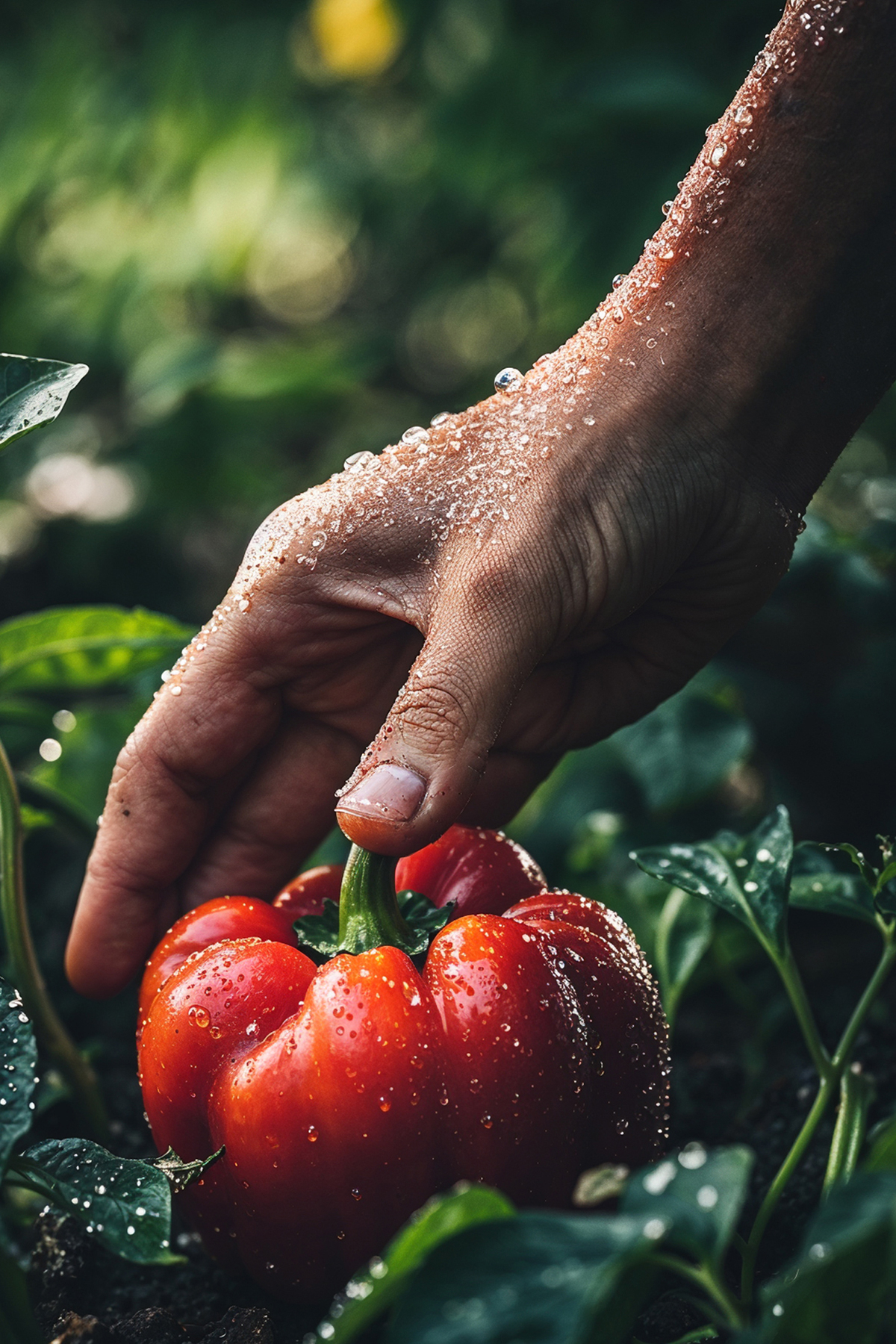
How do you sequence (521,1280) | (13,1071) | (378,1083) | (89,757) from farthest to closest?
(89,757) → (378,1083) → (13,1071) → (521,1280)

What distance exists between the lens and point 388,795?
2.81 ft

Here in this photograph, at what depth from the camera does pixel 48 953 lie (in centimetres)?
139

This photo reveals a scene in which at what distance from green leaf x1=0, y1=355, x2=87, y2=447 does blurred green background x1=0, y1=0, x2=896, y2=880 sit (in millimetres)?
671

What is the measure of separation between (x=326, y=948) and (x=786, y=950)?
0.40m

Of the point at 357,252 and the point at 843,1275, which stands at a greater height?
the point at 357,252

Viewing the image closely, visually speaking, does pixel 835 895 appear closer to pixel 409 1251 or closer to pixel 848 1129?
pixel 848 1129

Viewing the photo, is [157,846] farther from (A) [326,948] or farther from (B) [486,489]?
(B) [486,489]

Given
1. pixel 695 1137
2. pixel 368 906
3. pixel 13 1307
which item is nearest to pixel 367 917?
pixel 368 906

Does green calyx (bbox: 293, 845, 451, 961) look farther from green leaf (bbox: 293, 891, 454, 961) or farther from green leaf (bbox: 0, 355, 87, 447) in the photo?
green leaf (bbox: 0, 355, 87, 447)

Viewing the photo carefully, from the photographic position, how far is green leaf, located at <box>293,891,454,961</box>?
3.10ft

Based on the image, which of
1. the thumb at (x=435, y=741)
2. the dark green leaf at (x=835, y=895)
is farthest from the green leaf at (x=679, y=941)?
the thumb at (x=435, y=741)

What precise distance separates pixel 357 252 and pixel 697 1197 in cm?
446

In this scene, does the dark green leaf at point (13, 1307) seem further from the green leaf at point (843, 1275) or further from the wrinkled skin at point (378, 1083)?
the green leaf at point (843, 1275)

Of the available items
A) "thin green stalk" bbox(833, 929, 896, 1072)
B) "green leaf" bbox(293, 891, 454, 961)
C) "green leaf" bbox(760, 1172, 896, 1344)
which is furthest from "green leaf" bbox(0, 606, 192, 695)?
"green leaf" bbox(760, 1172, 896, 1344)
